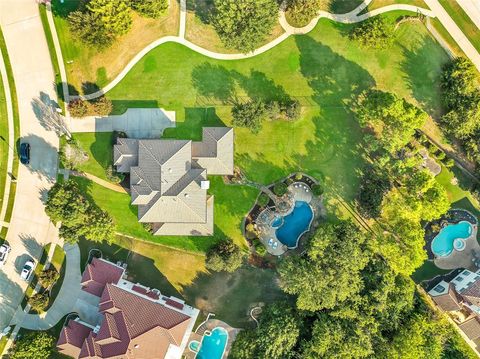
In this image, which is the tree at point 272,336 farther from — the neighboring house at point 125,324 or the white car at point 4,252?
the white car at point 4,252

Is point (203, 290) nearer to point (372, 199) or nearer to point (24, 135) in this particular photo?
point (372, 199)

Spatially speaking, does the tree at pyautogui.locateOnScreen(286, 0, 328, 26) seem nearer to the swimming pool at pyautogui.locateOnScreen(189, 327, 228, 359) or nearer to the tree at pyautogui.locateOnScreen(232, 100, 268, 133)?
the tree at pyautogui.locateOnScreen(232, 100, 268, 133)

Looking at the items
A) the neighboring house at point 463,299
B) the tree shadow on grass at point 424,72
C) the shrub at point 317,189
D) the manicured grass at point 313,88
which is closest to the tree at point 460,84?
the tree shadow on grass at point 424,72

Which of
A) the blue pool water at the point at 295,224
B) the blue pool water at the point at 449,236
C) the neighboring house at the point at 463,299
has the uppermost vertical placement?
the blue pool water at the point at 295,224

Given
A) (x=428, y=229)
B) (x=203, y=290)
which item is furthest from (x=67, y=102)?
(x=428, y=229)

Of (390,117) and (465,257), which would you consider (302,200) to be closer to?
(390,117)

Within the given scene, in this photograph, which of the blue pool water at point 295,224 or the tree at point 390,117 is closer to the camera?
the tree at point 390,117
